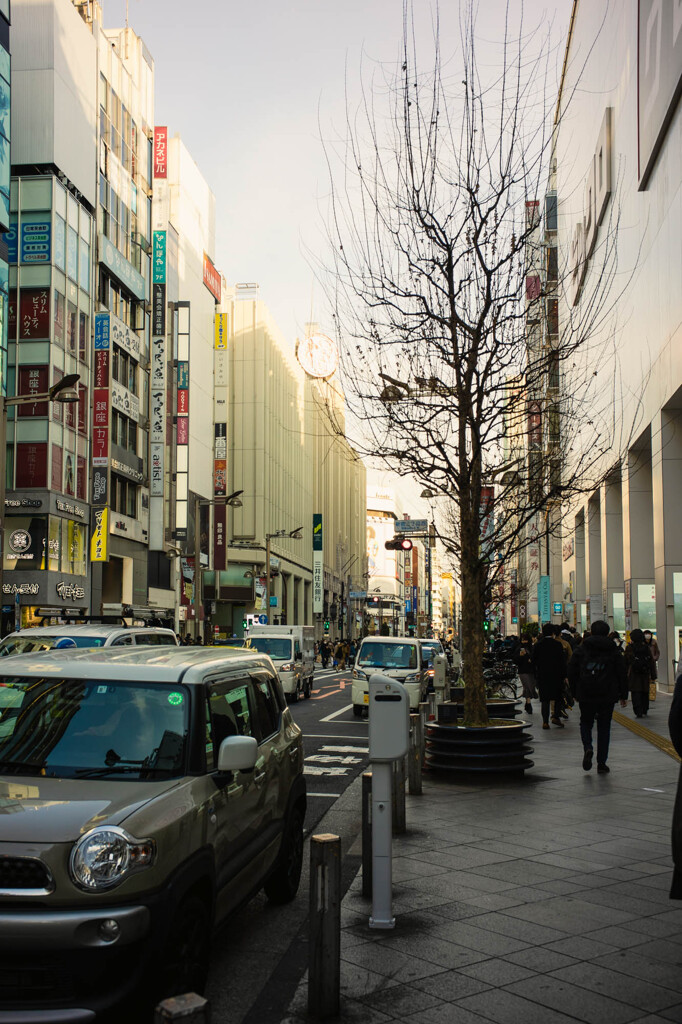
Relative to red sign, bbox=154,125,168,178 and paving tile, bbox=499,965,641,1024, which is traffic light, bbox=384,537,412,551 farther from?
red sign, bbox=154,125,168,178

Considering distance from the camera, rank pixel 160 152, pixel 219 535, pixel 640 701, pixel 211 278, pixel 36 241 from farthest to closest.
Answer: pixel 211 278 < pixel 219 535 < pixel 160 152 < pixel 36 241 < pixel 640 701

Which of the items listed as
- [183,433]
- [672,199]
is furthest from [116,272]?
[672,199]

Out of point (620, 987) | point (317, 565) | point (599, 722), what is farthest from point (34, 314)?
point (317, 565)

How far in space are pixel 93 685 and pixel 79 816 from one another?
1.10 meters

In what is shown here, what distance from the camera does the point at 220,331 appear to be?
6831 centimetres

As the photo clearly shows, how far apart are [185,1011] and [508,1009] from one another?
96.6 inches

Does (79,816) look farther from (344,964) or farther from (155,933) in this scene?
(344,964)

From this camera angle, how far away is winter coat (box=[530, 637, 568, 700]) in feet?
59.5

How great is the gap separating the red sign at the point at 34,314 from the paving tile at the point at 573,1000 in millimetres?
36828

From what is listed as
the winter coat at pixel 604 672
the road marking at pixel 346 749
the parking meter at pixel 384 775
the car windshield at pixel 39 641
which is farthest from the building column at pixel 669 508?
the parking meter at pixel 384 775

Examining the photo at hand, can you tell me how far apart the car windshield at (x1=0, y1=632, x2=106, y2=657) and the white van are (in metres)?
8.53

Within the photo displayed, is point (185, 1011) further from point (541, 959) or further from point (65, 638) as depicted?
point (65, 638)

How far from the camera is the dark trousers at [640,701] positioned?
2125 centimetres

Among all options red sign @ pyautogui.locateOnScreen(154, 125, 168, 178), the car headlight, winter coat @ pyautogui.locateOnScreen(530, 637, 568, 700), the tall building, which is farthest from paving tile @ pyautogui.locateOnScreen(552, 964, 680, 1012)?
red sign @ pyautogui.locateOnScreen(154, 125, 168, 178)
